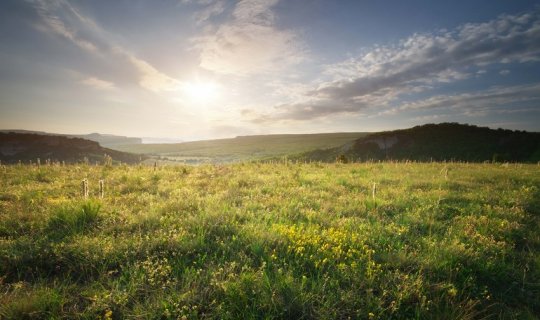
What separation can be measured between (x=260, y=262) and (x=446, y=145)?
58.0 m

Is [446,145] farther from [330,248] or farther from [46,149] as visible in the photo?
[46,149]

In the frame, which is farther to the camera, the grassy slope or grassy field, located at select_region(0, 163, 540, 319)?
the grassy slope

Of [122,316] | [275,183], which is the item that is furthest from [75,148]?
[122,316]

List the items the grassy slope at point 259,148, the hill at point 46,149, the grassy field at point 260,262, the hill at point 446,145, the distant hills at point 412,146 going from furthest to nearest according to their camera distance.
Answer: the grassy slope at point 259,148
the hill at point 46,149
the distant hills at point 412,146
the hill at point 446,145
the grassy field at point 260,262

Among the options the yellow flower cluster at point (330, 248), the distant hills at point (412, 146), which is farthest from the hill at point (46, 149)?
the yellow flower cluster at point (330, 248)

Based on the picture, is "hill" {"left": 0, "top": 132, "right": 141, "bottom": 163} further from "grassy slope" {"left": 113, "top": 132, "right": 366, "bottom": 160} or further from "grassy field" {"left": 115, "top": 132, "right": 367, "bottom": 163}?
"grassy slope" {"left": 113, "top": 132, "right": 366, "bottom": 160}

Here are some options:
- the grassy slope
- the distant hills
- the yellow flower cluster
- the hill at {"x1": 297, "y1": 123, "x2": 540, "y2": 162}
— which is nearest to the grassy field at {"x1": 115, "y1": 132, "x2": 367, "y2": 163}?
the grassy slope

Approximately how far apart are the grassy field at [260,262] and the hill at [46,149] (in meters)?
63.2

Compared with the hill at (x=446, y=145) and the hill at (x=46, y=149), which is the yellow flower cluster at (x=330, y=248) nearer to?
the hill at (x=446, y=145)

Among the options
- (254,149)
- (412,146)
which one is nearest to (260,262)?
(412,146)

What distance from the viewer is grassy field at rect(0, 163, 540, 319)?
3275 millimetres

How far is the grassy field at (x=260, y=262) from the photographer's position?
3.28 m

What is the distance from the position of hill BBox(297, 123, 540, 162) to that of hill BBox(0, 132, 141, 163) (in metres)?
56.5

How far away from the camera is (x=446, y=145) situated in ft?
170
